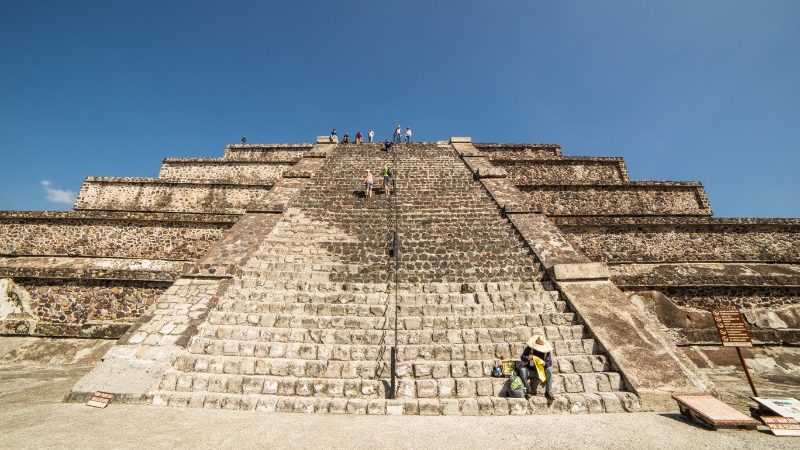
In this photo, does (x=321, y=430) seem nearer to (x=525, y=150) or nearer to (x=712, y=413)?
(x=712, y=413)

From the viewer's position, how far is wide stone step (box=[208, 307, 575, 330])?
613 centimetres

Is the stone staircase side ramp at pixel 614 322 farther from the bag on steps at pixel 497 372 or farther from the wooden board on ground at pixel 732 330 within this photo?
the bag on steps at pixel 497 372

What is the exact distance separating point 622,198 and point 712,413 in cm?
1034

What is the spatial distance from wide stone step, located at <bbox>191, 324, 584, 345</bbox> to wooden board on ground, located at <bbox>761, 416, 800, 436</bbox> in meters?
2.30

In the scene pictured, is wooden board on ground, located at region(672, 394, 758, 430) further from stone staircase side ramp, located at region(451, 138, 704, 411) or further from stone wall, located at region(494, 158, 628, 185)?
stone wall, located at region(494, 158, 628, 185)

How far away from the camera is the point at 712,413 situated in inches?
163

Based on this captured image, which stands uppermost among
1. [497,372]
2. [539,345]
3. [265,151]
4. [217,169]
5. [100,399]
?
[265,151]

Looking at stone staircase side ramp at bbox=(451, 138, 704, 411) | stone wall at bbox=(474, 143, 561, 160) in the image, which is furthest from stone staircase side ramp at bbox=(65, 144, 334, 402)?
stone wall at bbox=(474, 143, 561, 160)

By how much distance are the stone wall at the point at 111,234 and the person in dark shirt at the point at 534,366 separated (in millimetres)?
9286

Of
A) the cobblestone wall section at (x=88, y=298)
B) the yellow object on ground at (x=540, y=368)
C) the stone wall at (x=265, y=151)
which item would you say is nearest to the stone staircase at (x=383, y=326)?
the yellow object on ground at (x=540, y=368)

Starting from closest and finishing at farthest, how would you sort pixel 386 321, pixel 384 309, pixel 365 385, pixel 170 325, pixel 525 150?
pixel 365 385, pixel 170 325, pixel 386 321, pixel 384 309, pixel 525 150

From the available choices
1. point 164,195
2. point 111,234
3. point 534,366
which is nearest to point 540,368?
point 534,366

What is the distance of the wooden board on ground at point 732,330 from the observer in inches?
202

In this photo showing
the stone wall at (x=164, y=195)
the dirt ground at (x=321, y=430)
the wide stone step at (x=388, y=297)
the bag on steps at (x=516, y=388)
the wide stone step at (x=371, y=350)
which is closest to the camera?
the dirt ground at (x=321, y=430)
